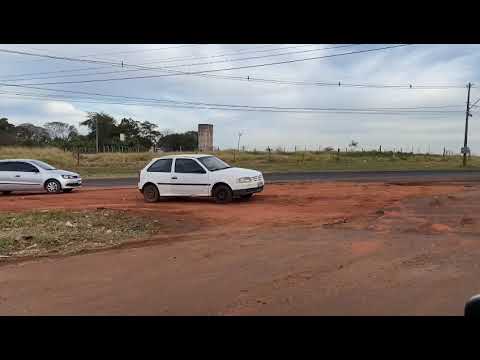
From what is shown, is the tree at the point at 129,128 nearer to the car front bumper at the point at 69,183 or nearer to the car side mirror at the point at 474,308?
the car front bumper at the point at 69,183

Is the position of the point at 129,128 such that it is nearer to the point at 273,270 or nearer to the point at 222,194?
the point at 222,194

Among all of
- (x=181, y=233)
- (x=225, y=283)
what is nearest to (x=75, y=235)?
(x=181, y=233)

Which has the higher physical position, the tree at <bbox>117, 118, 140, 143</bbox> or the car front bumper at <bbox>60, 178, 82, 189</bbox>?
the tree at <bbox>117, 118, 140, 143</bbox>

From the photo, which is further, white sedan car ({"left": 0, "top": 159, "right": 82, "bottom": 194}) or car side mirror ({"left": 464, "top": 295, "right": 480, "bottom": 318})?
white sedan car ({"left": 0, "top": 159, "right": 82, "bottom": 194})

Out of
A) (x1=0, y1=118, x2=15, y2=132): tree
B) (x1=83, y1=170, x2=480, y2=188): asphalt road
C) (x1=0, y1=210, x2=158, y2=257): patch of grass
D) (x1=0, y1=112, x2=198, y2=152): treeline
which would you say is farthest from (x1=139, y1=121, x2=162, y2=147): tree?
(x1=0, y1=210, x2=158, y2=257): patch of grass

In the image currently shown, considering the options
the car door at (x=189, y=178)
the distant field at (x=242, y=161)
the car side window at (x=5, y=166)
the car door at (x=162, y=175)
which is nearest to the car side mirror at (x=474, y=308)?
the car door at (x=189, y=178)

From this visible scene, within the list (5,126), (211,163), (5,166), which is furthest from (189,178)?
(5,126)

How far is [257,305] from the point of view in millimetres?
4676

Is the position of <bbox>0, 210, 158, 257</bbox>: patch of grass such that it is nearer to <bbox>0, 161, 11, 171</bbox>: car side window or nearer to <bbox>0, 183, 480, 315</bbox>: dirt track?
<bbox>0, 183, 480, 315</bbox>: dirt track

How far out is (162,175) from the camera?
47.3 feet

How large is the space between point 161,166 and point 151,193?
0.94 metres

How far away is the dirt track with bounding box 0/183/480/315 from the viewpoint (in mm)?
4738
